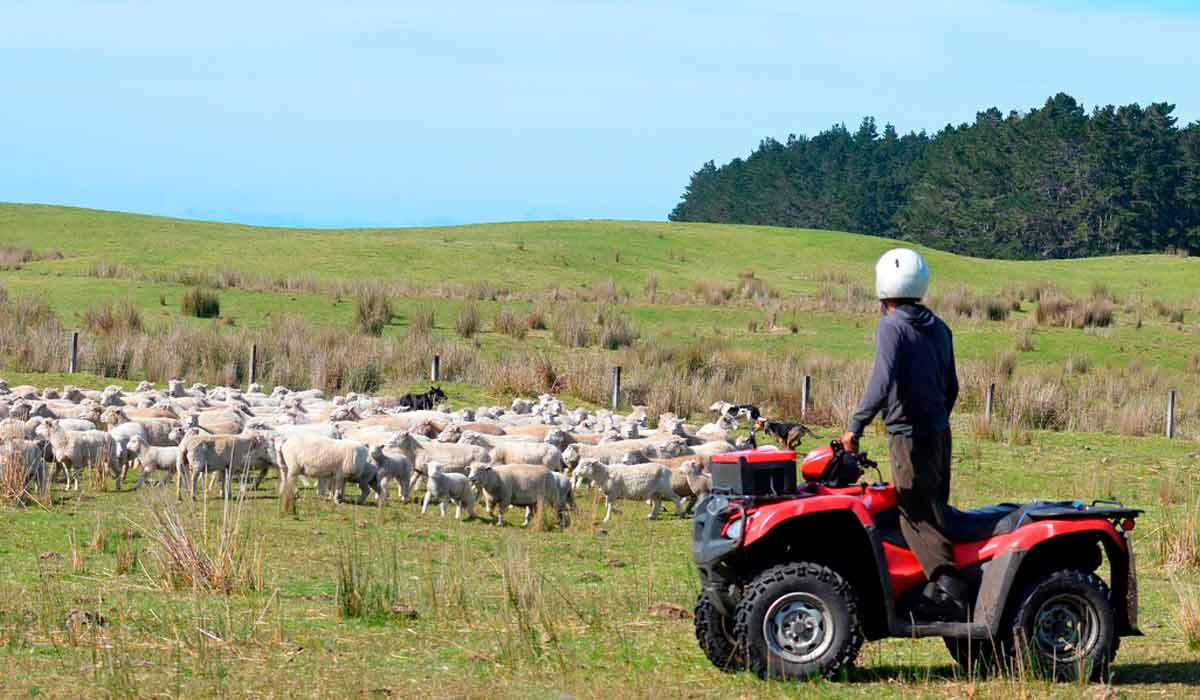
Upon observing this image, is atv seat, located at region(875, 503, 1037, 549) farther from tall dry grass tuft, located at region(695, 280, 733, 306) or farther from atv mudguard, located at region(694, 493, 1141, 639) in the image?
tall dry grass tuft, located at region(695, 280, 733, 306)

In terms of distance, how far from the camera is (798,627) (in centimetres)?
859

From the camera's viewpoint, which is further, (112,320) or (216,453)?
(112,320)

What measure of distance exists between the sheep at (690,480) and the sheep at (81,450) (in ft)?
21.5

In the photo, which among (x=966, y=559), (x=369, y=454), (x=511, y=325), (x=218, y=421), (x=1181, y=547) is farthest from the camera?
(x=511, y=325)

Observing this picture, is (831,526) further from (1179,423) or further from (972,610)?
(1179,423)

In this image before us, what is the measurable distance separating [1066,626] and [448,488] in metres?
9.79

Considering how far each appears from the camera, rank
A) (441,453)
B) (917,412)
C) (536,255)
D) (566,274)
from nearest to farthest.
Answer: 1. (917,412)
2. (441,453)
3. (566,274)
4. (536,255)

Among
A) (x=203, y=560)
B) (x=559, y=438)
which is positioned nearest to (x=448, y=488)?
(x=559, y=438)

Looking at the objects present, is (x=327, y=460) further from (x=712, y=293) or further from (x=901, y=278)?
(x=712, y=293)

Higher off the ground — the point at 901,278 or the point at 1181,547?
the point at 901,278

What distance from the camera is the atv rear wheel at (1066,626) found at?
860 cm

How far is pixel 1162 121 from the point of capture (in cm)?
10675

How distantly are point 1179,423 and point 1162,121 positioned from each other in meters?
81.8

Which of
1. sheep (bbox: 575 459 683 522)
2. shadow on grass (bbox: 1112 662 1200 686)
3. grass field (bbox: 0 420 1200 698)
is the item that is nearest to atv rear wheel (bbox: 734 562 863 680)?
grass field (bbox: 0 420 1200 698)
